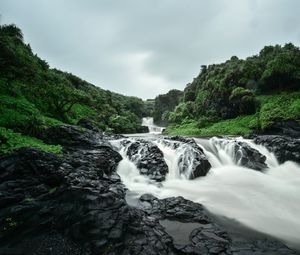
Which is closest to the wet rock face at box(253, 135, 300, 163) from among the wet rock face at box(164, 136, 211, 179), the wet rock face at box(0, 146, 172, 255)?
the wet rock face at box(164, 136, 211, 179)

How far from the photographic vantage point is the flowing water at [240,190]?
23.8 feet

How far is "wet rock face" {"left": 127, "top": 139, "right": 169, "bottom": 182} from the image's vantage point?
11.5 metres

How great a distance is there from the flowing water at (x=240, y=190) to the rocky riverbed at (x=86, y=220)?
1033 millimetres

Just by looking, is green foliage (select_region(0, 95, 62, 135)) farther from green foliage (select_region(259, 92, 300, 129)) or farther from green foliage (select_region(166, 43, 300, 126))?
green foliage (select_region(166, 43, 300, 126))

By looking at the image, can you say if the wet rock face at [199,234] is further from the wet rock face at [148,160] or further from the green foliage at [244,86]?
the green foliage at [244,86]

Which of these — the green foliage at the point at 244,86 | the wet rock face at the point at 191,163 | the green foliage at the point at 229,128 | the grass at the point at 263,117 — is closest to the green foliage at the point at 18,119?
the wet rock face at the point at 191,163

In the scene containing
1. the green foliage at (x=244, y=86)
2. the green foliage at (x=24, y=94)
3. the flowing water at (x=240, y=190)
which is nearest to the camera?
the flowing water at (x=240, y=190)

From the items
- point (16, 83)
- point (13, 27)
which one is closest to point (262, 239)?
point (16, 83)

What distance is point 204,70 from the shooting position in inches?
2159

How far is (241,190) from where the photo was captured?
10320 millimetres

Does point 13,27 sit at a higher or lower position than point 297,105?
higher

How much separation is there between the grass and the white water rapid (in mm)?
12235

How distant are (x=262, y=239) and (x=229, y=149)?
1100 cm

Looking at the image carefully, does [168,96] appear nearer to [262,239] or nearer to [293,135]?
[293,135]
